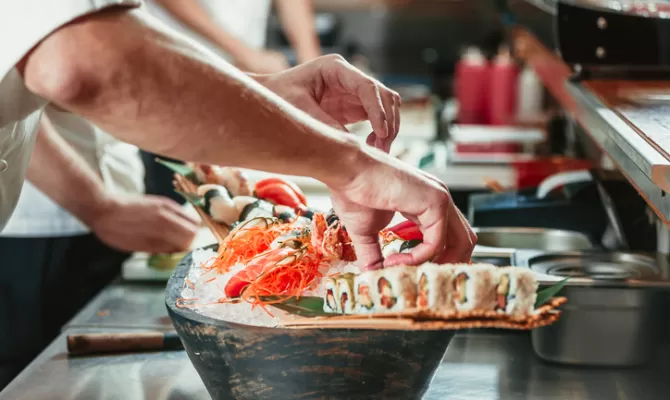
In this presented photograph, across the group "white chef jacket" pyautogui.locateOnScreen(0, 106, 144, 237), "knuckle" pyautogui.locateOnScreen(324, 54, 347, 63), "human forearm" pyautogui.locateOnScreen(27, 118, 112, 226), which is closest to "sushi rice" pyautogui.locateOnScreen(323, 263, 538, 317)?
"knuckle" pyautogui.locateOnScreen(324, 54, 347, 63)

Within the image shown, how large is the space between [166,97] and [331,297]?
318mm

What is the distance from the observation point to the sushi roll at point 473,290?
951 millimetres

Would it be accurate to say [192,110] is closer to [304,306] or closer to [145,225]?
[304,306]

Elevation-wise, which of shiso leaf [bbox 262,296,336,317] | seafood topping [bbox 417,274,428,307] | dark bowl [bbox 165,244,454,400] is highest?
seafood topping [bbox 417,274,428,307]

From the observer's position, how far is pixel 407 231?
1284 mm

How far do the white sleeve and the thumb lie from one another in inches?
16.2

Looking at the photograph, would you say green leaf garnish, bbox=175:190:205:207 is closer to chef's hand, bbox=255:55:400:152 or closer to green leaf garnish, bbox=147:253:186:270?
chef's hand, bbox=255:55:400:152

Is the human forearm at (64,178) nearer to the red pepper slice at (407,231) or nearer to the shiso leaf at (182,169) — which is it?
the shiso leaf at (182,169)

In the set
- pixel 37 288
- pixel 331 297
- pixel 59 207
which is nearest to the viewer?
pixel 331 297

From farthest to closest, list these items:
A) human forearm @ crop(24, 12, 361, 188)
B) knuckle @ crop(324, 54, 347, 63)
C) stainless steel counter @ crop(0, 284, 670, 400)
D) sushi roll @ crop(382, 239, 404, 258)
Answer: knuckle @ crop(324, 54, 347, 63), stainless steel counter @ crop(0, 284, 670, 400), sushi roll @ crop(382, 239, 404, 258), human forearm @ crop(24, 12, 361, 188)

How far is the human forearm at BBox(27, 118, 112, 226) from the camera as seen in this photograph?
6.93ft

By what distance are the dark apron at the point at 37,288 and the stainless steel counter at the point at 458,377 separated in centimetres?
109

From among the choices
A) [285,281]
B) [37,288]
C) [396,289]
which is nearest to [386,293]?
[396,289]

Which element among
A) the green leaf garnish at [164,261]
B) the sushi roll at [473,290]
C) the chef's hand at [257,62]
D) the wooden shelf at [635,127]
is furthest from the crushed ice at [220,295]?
the chef's hand at [257,62]
